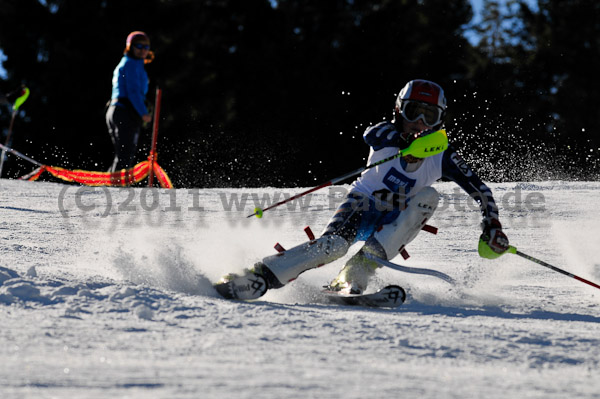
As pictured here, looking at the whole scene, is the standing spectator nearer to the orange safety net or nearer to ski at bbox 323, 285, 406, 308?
the orange safety net

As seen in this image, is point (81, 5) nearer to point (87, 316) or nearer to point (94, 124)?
point (94, 124)

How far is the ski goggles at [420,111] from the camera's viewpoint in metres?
4.46

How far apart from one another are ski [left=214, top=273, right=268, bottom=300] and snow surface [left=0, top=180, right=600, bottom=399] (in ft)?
0.23

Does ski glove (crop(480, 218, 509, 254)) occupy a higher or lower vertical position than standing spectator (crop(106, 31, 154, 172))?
lower

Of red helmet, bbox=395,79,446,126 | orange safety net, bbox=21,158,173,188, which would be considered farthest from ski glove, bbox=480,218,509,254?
orange safety net, bbox=21,158,173,188

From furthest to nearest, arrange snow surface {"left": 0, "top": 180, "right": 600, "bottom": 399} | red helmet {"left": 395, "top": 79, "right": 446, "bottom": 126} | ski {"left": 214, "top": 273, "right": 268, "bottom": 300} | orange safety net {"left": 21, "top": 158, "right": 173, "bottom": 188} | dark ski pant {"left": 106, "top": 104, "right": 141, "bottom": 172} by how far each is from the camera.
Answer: orange safety net {"left": 21, "top": 158, "right": 173, "bottom": 188} < dark ski pant {"left": 106, "top": 104, "right": 141, "bottom": 172} < red helmet {"left": 395, "top": 79, "right": 446, "bottom": 126} < ski {"left": 214, "top": 273, "right": 268, "bottom": 300} < snow surface {"left": 0, "top": 180, "right": 600, "bottom": 399}

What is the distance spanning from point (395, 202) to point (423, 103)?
0.59 metres

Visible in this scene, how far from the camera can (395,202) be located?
4.34 m

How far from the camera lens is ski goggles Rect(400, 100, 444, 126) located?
4.46 m

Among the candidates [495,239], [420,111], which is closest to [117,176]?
[420,111]

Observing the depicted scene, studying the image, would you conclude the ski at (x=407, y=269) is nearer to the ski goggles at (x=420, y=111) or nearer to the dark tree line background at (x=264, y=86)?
the ski goggles at (x=420, y=111)

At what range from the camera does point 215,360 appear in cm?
230

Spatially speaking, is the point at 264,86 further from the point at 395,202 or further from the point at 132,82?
Result: the point at 395,202

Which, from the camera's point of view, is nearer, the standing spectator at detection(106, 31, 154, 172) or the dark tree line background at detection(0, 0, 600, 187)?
the standing spectator at detection(106, 31, 154, 172)
